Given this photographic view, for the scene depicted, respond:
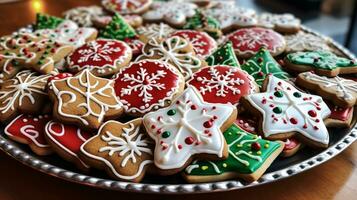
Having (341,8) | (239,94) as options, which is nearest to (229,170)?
(239,94)

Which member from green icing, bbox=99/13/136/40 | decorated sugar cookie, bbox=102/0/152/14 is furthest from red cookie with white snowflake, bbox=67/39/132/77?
decorated sugar cookie, bbox=102/0/152/14

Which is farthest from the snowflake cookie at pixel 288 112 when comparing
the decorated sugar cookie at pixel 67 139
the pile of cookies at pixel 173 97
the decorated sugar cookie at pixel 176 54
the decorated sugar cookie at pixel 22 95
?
the decorated sugar cookie at pixel 22 95

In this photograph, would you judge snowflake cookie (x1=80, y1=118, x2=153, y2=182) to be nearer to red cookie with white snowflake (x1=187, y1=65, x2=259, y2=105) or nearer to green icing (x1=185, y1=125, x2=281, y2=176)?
green icing (x1=185, y1=125, x2=281, y2=176)

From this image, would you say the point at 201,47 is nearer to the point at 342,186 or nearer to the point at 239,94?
the point at 239,94

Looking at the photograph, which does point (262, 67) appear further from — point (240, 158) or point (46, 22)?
point (46, 22)

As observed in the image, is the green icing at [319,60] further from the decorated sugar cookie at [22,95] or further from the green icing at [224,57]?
the decorated sugar cookie at [22,95]
